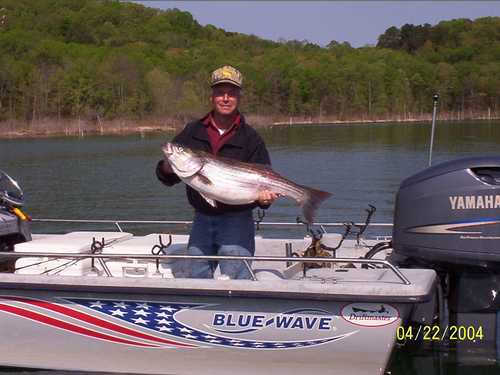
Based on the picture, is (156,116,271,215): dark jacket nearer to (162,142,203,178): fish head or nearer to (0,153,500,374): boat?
(162,142,203,178): fish head

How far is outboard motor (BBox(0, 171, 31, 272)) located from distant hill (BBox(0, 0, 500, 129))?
90835mm

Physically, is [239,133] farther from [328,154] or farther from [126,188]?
[328,154]

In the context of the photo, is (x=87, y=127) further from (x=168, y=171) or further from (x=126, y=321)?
(x=168, y=171)

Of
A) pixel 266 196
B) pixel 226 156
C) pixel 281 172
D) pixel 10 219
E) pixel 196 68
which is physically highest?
pixel 196 68

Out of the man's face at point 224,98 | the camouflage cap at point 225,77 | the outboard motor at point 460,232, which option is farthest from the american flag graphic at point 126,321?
the camouflage cap at point 225,77

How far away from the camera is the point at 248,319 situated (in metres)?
5.25

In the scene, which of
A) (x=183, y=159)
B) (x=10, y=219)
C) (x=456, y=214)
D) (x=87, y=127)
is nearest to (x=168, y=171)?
(x=183, y=159)

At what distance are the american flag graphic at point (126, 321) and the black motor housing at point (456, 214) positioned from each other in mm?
1139

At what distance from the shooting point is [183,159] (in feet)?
16.7

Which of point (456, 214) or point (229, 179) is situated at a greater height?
point (229, 179)

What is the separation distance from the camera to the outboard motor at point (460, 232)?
509 centimetres

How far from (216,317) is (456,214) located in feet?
5.74

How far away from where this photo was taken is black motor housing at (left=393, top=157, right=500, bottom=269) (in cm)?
507

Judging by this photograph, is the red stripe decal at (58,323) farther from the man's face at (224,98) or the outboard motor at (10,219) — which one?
the man's face at (224,98)
